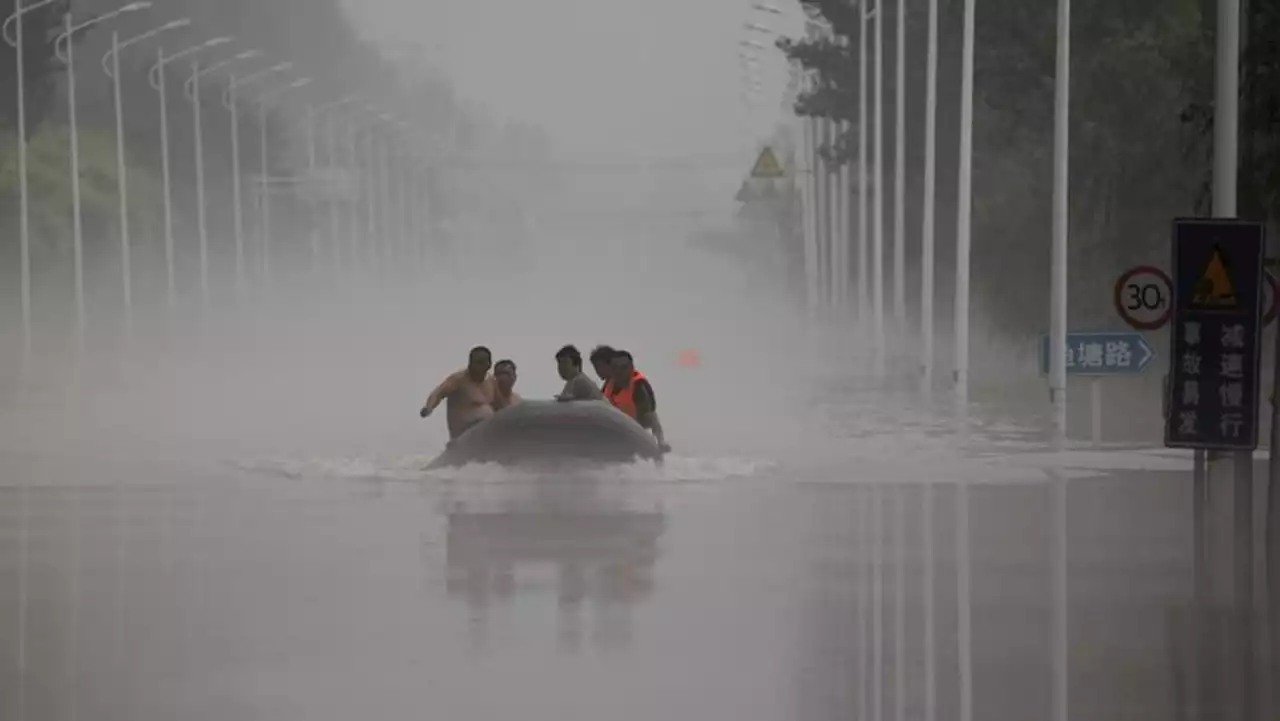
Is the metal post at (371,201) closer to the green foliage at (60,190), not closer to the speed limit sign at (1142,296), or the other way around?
the green foliage at (60,190)

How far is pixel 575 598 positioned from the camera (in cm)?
2130

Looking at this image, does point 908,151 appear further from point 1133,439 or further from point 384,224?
point 384,224

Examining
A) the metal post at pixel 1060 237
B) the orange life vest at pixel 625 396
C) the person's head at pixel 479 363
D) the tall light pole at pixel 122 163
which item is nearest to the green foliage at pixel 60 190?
the tall light pole at pixel 122 163

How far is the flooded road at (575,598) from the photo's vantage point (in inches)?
650

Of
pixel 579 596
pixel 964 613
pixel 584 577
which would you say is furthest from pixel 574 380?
pixel 964 613

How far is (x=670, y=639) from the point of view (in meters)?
18.9

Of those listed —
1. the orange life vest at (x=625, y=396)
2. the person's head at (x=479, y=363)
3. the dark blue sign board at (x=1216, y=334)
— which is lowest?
the orange life vest at (x=625, y=396)

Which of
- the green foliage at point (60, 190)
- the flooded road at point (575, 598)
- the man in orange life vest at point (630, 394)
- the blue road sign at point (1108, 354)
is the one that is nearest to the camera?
the flooded road at point (575, 598)

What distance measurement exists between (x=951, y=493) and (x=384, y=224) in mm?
161090

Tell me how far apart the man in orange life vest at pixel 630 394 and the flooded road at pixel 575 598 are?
1.10 meters

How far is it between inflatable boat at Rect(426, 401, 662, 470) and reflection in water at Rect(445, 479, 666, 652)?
0.52 meters

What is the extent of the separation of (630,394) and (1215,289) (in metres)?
11.4

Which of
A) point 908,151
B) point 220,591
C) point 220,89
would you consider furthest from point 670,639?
point 220,89

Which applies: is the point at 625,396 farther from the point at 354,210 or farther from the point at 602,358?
the point at 354,210
